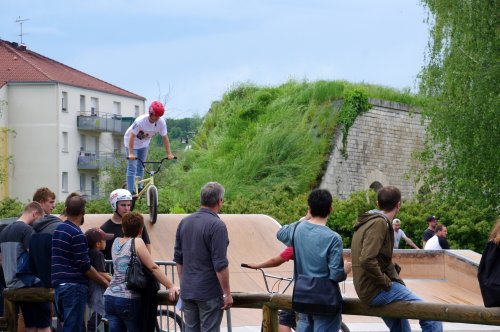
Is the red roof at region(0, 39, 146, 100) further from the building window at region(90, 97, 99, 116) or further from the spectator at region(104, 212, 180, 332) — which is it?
the spectator at region(104, 212, 180, 332)

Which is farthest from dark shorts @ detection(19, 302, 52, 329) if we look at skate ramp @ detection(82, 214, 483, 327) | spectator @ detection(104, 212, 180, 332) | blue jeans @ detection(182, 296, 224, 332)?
skate ramp @ detection(82, 214, 483, 327)

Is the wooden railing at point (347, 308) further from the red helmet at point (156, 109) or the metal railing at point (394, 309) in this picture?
the red helmet at point (156, 109)

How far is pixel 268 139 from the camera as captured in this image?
42969 millimetres

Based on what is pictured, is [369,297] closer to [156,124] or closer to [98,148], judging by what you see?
[156,124]

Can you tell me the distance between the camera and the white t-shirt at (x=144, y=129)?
1684 centimetres

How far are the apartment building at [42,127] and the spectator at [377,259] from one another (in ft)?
232

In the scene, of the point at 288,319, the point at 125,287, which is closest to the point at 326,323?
the point at 288,319

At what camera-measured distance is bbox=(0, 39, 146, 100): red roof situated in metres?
81.4

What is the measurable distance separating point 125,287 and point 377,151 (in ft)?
133

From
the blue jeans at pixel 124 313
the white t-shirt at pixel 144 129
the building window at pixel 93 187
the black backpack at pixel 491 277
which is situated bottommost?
the building window at pixel 93 187

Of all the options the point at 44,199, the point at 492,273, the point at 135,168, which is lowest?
the point at 135,168

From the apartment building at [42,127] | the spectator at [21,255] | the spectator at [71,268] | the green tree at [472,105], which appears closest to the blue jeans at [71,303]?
the spectator at [71,268]

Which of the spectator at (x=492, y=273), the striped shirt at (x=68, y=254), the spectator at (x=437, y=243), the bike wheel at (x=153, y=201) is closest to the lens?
the spectator at (x=492, y=273)

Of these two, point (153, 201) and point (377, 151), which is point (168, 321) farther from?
point (377, 151)
